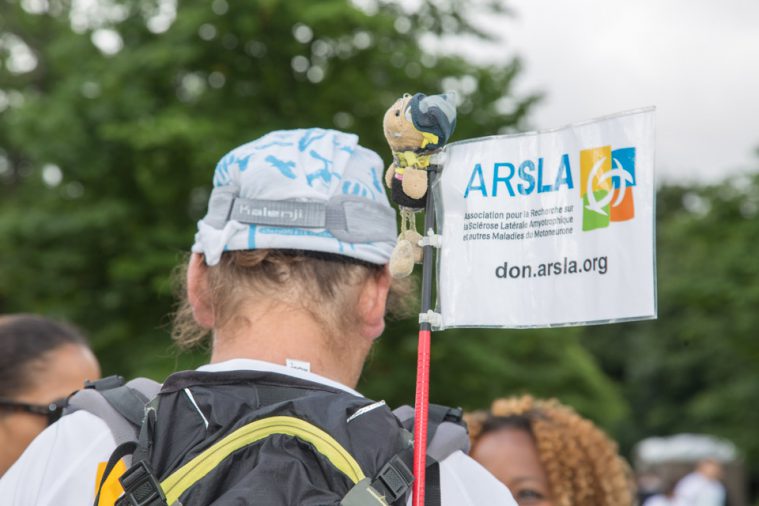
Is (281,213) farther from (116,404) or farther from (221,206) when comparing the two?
(116,404)

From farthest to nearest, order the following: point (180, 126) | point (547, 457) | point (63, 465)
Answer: point (180, 126) → point (547, 457) → point (63, 465)

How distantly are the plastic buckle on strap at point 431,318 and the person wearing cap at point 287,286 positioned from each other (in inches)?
3.2

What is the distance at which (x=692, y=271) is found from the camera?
60.8 feet

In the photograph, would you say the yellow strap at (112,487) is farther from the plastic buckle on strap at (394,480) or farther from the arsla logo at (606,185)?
the arsla logo at (606,185)

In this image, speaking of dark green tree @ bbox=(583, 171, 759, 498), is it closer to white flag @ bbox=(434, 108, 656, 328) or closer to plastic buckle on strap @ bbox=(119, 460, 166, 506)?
white flag @ bbox=(434, 108, 656, 328)

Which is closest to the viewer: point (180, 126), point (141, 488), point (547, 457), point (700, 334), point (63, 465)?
point (141, 488)

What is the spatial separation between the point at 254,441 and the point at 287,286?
32 cm

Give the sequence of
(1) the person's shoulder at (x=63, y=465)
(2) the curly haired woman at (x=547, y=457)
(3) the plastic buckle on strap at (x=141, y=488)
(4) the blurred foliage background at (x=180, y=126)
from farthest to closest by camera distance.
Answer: (4) the blurred foliage background at (x=180, y=126)
(2) the curly haired woman at (x=547, y=457)
(1) the person's shoulder at (x=63, y=465)
(3) the plastic buckle on strap at (x=141, y=488)

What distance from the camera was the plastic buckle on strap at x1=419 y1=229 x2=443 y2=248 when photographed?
1.99 meters

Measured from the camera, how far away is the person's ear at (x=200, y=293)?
1.94 metres

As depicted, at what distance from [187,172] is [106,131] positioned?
120cm

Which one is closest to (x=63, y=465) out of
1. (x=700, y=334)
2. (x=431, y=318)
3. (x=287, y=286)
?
(x=287, y=286)

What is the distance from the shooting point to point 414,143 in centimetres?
200

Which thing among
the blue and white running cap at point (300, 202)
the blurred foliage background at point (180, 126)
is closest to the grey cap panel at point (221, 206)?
the blue and white running cap at point (300, 202)
